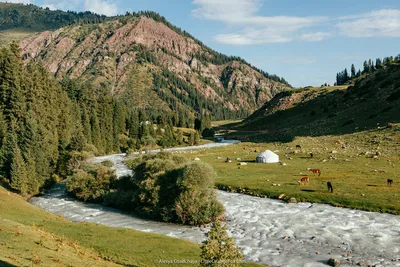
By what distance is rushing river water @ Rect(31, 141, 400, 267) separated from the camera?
31.7 metres

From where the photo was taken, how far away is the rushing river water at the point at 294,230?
31734mm

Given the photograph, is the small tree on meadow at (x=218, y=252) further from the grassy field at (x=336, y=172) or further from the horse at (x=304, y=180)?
the horse at (x=304, y=180)

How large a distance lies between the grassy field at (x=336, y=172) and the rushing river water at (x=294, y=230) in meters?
3.73

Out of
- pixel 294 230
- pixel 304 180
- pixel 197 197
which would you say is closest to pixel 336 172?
pixel 304 180

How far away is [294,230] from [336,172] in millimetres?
31170

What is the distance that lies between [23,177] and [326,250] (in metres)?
53.5

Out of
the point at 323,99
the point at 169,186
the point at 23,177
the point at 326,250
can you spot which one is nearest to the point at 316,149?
the point at 169,186

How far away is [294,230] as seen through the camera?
39312 mm

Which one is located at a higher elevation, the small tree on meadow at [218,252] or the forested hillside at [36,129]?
the forested hillside at [36,129]

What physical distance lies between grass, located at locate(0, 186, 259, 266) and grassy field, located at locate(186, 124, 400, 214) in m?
25.1

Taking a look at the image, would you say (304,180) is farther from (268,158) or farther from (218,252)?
(218,252)

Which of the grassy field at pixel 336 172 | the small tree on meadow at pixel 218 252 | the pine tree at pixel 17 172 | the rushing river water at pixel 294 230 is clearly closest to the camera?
the small tree on meadow at pixel 218 252

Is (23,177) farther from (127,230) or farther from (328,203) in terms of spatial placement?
(328,203)

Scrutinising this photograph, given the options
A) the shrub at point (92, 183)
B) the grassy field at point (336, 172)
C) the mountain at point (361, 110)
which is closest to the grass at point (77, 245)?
the shrub at point (92, 183)
